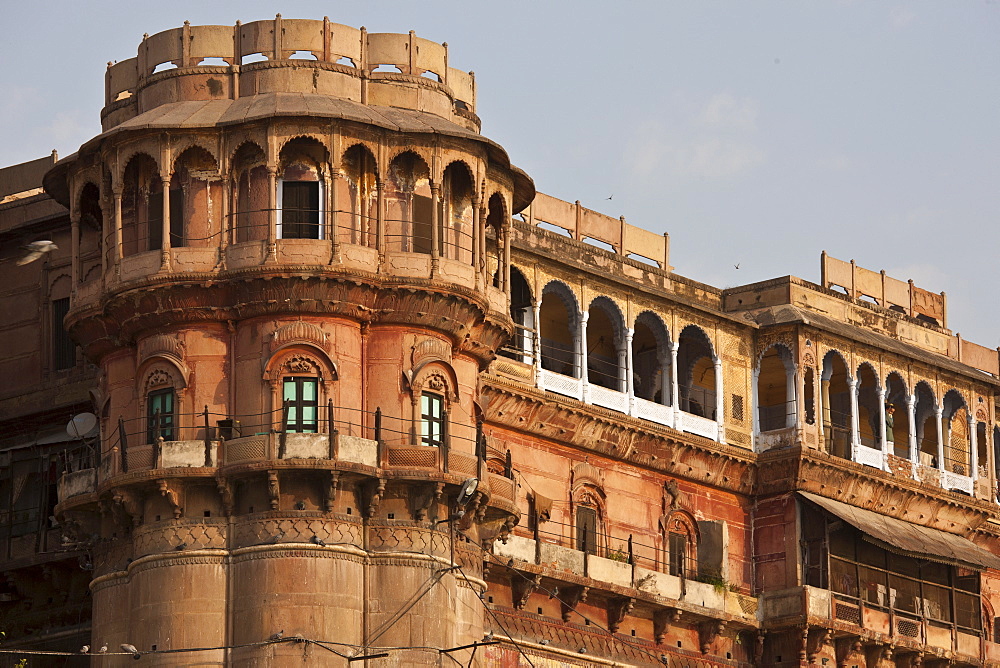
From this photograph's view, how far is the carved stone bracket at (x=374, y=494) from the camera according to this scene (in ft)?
139

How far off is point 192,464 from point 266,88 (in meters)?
7.10

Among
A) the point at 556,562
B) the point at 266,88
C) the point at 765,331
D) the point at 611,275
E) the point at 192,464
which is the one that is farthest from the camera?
the point at 765,331

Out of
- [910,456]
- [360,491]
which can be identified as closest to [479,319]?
[360,491]

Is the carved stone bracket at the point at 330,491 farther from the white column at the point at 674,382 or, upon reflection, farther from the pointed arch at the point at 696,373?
the pointed arch at the point at 696,373

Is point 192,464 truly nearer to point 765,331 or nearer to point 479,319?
point 479,319

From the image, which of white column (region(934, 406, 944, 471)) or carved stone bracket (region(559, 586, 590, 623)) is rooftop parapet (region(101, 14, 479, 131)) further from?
white column (region(934, 406, 944, 471))

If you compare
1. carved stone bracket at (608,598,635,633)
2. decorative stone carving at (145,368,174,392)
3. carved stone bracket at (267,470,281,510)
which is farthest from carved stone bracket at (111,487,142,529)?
carved stone bracket at (608,598,635,633)

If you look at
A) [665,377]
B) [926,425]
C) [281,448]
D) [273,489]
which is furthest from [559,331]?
[273,489]

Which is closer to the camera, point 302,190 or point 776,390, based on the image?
point 302,190

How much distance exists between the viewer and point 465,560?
1736 inches

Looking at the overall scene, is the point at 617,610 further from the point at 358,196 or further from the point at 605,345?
the point at 358,196

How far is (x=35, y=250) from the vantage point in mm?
49500

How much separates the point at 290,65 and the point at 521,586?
10707 millimetres

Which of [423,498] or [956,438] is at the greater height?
[956,438]
